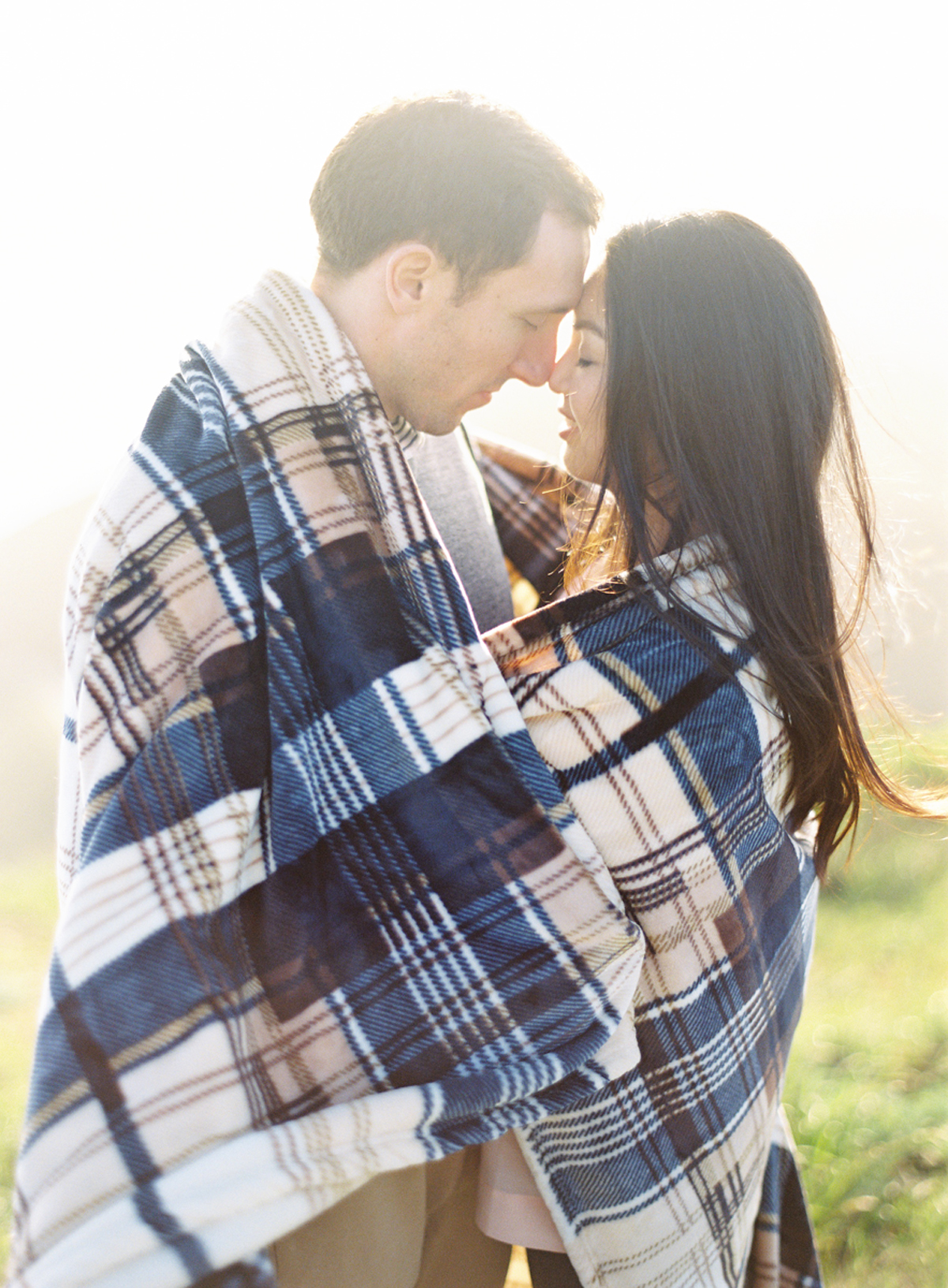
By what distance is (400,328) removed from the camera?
154cm

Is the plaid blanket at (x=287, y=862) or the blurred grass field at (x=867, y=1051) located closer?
the plaid blanket at (x=287, y=862)

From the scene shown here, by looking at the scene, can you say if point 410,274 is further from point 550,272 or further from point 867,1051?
point 867,1051

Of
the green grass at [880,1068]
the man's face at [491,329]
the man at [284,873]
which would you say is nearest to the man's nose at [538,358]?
the man's face at [491,329]

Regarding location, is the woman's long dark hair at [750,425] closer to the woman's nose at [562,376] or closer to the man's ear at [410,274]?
the woman's nose at [562,376]

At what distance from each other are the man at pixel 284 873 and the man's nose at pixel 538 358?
427 mm

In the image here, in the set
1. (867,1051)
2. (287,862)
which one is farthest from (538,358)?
(867,1051)

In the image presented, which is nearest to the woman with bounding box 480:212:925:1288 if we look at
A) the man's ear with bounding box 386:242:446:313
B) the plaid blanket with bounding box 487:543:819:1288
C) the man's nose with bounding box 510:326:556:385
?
the plaid blanket with bounding box 487:543:819:1288

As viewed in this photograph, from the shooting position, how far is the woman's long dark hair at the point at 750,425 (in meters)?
1.31

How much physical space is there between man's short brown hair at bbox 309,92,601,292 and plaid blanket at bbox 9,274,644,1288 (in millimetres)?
450

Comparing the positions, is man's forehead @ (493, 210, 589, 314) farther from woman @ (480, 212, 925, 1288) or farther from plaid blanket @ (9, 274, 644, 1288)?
plaid blanket @ (9, 274, 644, 1288)

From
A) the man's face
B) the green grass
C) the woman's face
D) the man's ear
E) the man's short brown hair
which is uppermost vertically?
the man's short brown hair

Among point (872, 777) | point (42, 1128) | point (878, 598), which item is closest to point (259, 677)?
point (42, 1128)

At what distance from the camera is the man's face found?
154cm

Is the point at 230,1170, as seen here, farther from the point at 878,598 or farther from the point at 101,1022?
the point at 878,598
